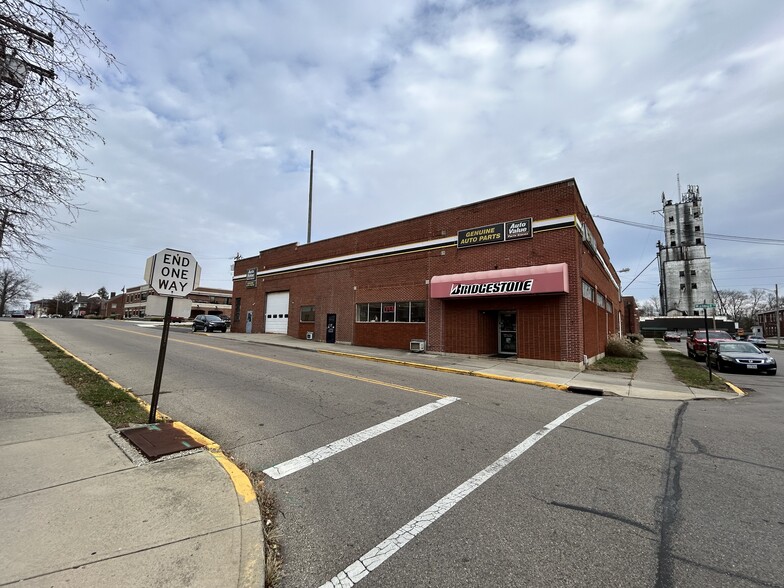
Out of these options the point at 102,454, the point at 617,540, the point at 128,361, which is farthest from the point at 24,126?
the point at 128,361

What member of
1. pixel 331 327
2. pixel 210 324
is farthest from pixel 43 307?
pixel 331 327

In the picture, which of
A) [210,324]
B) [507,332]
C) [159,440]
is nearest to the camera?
[159,440]

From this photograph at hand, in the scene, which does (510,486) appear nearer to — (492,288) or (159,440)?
(159,440)

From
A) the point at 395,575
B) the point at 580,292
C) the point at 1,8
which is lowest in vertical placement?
the point at 395,575

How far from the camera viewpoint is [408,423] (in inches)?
258

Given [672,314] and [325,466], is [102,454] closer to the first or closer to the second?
[325,466]

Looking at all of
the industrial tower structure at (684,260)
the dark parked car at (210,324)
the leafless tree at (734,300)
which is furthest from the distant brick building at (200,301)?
the leafless tree at (734,300)

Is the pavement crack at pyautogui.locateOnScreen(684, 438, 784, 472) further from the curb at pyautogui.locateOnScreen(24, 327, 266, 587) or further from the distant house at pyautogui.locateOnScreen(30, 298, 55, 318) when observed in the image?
the distant house at pyautogui.locateOnScreen(30, 298, 55, 318)

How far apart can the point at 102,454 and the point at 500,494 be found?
15.3 feet

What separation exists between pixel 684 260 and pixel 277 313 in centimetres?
9283

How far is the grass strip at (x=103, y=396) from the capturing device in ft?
20.7

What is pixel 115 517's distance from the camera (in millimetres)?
3316

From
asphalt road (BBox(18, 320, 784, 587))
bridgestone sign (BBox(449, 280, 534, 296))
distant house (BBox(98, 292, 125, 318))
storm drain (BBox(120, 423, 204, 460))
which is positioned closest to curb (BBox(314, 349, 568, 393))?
asphalt road (BBox(18, 320, 784, 587))

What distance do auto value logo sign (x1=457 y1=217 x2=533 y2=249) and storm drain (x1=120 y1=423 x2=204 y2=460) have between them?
14378mm
